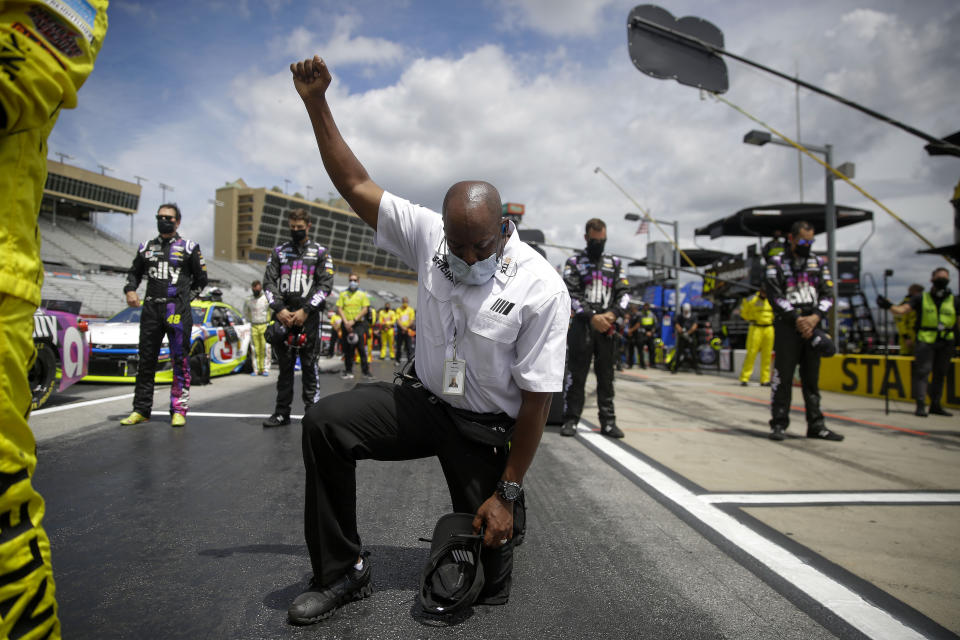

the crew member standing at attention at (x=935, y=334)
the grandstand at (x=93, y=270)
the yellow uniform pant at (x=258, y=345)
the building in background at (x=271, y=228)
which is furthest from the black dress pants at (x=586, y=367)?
the building in background at (x=271, y=228)

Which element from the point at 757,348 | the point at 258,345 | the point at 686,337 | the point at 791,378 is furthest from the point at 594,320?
the point at 686,337

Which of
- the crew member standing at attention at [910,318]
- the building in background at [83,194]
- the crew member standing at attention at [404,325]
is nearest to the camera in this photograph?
the crew member standing at attention at [910,318]

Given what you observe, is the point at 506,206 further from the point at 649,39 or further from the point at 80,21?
the point at 80,21

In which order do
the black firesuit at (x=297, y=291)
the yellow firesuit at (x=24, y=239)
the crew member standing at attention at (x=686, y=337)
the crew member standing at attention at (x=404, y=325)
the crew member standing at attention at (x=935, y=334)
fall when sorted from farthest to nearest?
the crew member standing at attention at (x=404, y=325) → the crew member standing at attention at (x=686, y=337) → the crew member standing at attention at (x=935, y=334) → the black firesuit at (x=297, y=291) → the yellow firesuit at (x=24, y=239)

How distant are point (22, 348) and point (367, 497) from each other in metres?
2.24

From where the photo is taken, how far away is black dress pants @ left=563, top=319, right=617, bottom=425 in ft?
18.2

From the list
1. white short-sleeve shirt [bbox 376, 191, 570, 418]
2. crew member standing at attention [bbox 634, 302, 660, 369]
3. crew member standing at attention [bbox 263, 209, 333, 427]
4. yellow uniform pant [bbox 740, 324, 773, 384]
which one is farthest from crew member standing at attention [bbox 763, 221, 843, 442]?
crew member standing at attention [bbox 634, 302, 660, 369]

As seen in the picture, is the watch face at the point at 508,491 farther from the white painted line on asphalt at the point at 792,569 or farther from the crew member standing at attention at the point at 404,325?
the crew member standing at attention at the point at 404,325

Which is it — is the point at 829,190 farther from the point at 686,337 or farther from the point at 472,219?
the point at 472,219

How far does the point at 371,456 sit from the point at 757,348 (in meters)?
11.1

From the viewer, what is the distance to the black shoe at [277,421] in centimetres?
536

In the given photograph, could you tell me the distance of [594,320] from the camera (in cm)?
554

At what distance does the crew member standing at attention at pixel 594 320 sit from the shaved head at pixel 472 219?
3.76 metres

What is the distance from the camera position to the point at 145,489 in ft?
10.7
